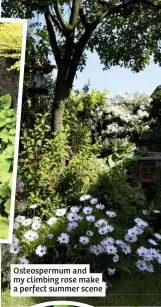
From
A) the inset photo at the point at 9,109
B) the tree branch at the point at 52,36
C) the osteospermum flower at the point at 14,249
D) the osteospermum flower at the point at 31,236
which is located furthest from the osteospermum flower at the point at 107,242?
the tree branch at the point at 52,36

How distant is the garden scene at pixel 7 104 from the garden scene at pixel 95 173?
125 centimetres

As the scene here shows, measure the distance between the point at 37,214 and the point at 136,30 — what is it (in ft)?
19.2

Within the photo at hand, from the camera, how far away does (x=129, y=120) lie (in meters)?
10.7

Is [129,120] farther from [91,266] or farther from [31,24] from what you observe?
[91,266]

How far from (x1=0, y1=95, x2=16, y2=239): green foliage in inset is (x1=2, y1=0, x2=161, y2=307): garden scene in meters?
1.21

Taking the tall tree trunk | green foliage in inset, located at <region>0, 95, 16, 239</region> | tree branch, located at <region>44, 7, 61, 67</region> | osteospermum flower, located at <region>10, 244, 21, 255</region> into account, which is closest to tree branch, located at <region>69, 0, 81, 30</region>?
tree branch, located at <region>44, 7, 61, 67</region>

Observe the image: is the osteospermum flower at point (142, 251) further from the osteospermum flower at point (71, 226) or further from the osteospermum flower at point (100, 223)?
the osteospermum flower at point (71, 226)

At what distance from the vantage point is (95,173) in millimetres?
6438

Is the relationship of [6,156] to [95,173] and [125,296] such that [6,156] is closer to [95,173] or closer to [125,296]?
[125,296]

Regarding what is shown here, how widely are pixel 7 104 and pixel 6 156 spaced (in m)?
0.39

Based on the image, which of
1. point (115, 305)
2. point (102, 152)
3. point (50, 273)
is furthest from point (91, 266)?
point (102, 152)

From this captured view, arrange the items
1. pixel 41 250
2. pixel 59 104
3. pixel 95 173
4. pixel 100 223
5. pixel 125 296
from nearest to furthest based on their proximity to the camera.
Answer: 1. pixel 125 296
2. pixel 41 250
3. pixel 100 223
4. pixel 95 173
5. pixel 59 104

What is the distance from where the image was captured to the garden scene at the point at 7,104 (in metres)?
3.54

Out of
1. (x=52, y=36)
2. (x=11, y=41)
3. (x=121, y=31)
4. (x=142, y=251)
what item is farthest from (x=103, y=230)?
(x=121, y=31)
